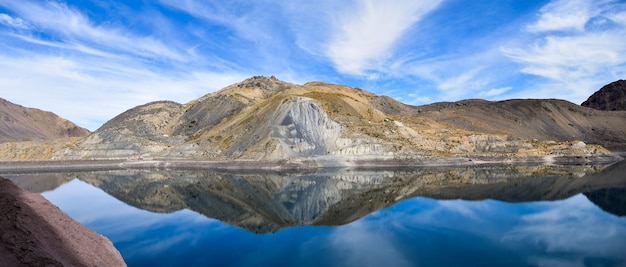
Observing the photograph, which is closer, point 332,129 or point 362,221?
point 362,221

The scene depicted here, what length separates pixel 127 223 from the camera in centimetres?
3488

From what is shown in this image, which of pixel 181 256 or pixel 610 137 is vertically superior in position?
pixel 610 137

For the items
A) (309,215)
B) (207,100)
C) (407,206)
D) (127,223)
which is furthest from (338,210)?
(207,100)

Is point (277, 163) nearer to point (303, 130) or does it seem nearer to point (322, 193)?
point (303, 130)

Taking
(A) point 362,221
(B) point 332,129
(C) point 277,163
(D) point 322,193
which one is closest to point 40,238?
(A) point 362,221

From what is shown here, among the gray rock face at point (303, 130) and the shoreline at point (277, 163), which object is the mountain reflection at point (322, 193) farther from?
the gray rock face at point (303, 130)

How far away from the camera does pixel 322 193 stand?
49031 mm

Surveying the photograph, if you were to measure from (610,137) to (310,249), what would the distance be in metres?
196

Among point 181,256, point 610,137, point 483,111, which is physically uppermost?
point 483,111

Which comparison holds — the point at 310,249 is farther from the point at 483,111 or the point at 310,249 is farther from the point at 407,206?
the point at 483,111

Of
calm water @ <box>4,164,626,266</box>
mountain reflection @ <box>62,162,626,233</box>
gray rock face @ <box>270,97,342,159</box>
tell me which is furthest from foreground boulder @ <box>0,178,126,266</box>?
gray rock face @ <box>270,97,342,159</box>

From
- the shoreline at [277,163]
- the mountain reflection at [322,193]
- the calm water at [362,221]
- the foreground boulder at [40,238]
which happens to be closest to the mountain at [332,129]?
the shoreline at [277,163]

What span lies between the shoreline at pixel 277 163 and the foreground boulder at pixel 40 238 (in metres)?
63.0

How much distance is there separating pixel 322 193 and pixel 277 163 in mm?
37998
